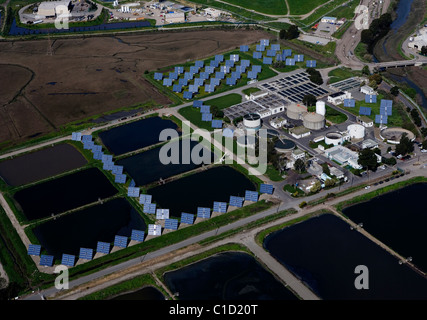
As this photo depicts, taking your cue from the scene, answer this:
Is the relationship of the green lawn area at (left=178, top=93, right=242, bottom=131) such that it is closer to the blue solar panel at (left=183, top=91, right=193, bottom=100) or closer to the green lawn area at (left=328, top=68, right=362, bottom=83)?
the blue solar panel at (left=183, top=91, right=193, bottom=100)

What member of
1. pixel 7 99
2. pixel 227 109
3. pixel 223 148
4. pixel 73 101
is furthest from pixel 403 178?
pixel 7 99


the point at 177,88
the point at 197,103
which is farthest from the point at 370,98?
the point at 177,88

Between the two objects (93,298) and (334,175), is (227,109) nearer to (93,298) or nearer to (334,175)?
(334,175)

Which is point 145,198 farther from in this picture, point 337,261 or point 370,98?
point 370,98

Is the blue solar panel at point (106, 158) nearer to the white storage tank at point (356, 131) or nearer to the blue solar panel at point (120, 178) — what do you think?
the blue solar panel at point (120, 178)

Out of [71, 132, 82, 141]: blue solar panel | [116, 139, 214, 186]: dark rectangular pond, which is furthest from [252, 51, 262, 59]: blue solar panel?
[71, 132, 82, 141]: blue solar panel
